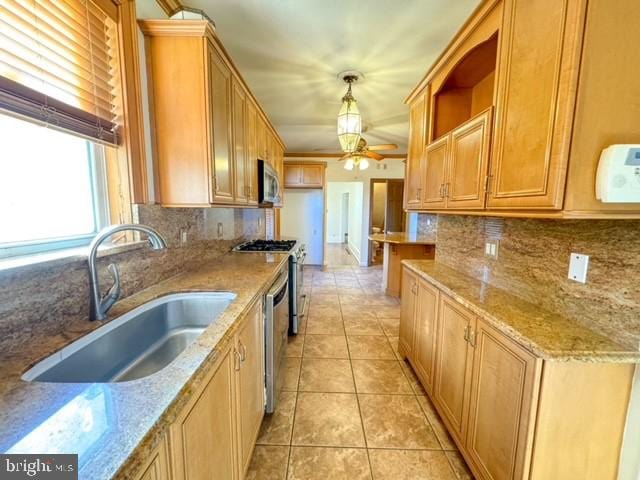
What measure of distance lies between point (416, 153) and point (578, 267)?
5.27 feet

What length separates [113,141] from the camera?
136 centimetres

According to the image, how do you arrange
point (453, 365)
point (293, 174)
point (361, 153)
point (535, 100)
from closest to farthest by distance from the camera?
1. point (535, 100)
2. point (453, 365)
3. point (361, 153)
4. point (293, 174)

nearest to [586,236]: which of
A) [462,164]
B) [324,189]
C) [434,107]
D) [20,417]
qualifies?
[462,164]

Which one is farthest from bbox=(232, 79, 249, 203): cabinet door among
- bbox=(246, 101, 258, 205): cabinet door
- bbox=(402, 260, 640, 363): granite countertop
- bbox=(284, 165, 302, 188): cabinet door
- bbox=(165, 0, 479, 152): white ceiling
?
bbox=(284, 165, 302, 188): cabinet door

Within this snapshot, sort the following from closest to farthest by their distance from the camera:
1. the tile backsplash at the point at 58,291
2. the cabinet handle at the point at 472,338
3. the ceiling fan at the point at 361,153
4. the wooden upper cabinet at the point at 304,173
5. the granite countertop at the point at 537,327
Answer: the tile backsplash at the point at 58,291, the granite countertop at the point at 537,327, the cabinet handle at the point at 472,338, the ceiling fan at the point at 361,153, the wooden upper cabinet at the point at 304,173

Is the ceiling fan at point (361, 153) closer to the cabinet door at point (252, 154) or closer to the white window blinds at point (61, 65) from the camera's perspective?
the cabinet door at point (252, 154)

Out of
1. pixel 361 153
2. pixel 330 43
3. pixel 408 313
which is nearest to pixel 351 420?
pixel 408 313

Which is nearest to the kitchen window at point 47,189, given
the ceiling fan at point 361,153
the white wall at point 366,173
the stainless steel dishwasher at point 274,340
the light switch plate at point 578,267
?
the stainless steel dishwasher at point 274,340

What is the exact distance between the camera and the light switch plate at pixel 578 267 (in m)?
1.20

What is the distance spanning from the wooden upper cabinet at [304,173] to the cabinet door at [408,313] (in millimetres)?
3813

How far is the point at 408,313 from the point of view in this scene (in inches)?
92.6

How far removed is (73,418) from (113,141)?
127cm

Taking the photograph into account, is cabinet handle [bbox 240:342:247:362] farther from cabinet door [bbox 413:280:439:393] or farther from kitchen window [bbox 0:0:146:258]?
cabinet door [bbox 413:280:439:393]

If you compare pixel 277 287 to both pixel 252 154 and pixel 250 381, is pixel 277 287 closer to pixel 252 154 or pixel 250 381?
pixel 250 381
